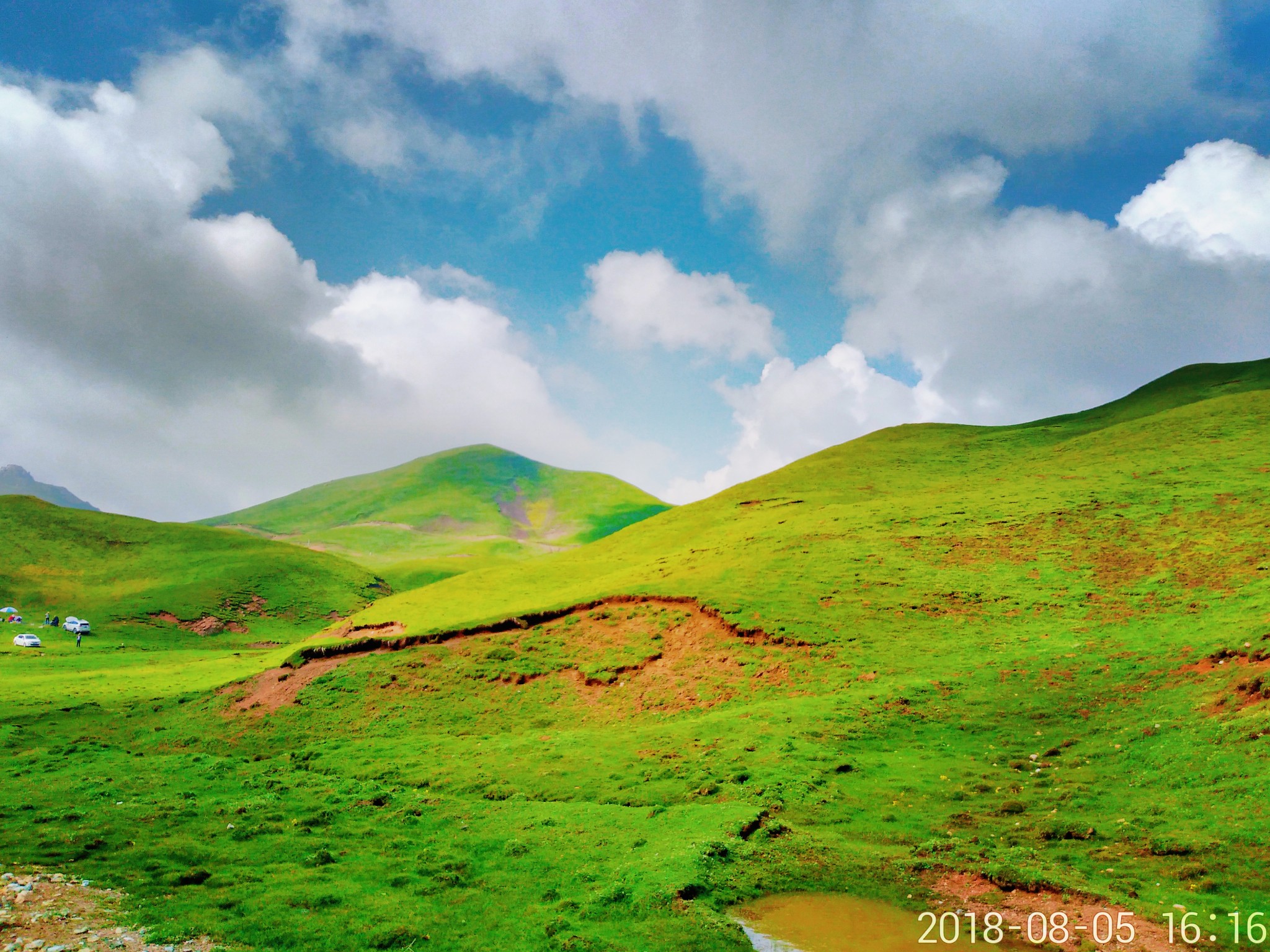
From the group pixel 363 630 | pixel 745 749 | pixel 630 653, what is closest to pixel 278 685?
pixel 363 630

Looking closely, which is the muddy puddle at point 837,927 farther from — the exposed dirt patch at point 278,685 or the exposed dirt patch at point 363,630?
the exposed dirt patch at point 363,630

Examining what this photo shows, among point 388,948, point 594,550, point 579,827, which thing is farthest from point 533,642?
point 594,550

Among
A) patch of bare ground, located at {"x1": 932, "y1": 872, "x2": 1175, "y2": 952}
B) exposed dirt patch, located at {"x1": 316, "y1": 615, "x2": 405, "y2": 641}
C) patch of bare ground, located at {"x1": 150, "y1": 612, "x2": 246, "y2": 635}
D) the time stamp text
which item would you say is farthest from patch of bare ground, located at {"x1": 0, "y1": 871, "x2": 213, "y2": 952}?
patch of bare ground, located at {"x1": 150, "y1": 612, "x2": 246, "y2": 635}

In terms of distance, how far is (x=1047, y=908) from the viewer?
1267 centimetres

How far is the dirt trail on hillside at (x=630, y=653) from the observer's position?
30.4 metres

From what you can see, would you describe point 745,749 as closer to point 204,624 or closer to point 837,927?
point 837,927

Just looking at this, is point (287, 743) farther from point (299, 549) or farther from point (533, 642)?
point (299, 549)

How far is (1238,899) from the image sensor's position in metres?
12.2

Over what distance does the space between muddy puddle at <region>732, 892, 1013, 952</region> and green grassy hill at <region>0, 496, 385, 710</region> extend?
4400 cm

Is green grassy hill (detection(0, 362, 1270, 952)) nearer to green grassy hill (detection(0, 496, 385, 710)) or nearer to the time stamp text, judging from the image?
the time stamp text

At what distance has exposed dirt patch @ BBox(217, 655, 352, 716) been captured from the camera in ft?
110

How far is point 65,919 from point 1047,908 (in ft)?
60.6

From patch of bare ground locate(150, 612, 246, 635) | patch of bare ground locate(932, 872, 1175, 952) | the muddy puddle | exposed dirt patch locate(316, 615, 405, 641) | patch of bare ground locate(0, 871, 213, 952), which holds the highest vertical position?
exposed dirt patch locate(316, 615, 405, 641)

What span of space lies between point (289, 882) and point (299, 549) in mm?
110566
